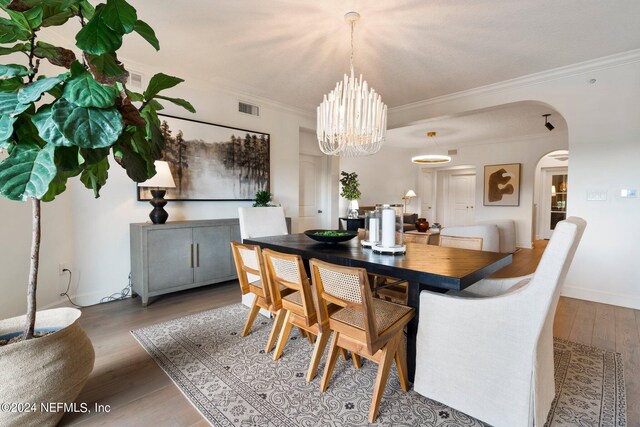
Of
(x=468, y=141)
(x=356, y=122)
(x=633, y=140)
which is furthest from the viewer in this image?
(x=468, y=141)

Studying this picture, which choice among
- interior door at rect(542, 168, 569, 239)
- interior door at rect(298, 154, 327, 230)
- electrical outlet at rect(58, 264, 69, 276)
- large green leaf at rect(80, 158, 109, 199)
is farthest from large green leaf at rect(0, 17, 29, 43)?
interior door at rect(542, 168, 569, 239)

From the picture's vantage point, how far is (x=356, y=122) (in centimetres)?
260

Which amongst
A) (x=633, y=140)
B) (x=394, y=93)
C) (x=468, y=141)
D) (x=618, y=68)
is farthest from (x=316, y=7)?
(x=468, y=141)

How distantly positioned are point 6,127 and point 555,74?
4643 millimetres

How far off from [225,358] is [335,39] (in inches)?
113

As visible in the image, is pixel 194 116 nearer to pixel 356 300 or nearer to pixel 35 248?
pixel 35 248

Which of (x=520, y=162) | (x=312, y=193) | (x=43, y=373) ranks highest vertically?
(x=520, y=162)

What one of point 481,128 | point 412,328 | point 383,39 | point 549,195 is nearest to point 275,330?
point 412,328

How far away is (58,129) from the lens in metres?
1.02

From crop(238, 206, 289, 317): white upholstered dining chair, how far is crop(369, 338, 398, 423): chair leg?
1.45m

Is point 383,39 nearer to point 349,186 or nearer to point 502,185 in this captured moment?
point 349,186

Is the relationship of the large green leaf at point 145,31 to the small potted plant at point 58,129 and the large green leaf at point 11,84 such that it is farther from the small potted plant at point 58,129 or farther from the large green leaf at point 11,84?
the large green leaf at point 11,84

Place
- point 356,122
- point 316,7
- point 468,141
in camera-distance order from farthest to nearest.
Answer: point 468,141 < point 356,122 < point 316,7

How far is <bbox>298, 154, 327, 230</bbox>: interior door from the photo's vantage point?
5363mm
